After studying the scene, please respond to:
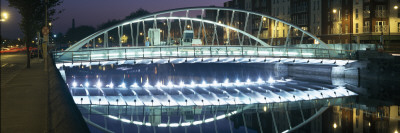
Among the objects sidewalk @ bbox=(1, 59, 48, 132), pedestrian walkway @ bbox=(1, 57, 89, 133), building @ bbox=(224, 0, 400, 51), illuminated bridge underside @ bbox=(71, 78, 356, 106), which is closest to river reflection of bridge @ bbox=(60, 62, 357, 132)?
illuminated bridge underside @ bbox=(71, 78, 356, 106)

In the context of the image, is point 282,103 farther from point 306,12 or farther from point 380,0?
Answer: point 306,12

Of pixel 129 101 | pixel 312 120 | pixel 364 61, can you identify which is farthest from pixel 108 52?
pixel 364 61

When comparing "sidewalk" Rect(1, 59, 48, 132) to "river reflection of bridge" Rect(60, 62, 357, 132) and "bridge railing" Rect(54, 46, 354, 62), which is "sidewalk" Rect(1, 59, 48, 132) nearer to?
"river reflection of bridge" Rect(60, 62, 357, 132)

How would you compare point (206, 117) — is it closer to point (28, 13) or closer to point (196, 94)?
point (196, 94)

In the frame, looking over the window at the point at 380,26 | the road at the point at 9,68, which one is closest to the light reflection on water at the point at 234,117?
the road at the point at 9,68

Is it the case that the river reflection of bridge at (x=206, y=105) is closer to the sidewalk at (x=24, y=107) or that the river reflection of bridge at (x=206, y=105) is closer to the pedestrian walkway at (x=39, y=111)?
the sidewalk at (x=24, y=107)

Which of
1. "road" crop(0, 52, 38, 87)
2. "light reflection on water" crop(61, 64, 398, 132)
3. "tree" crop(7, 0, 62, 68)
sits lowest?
"light reflection on water" crop(61, 64, 398, 132)

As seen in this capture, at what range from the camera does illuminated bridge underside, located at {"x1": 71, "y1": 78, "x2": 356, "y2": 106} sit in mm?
33219

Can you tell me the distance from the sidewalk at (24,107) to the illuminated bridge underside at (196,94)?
13.2 meters

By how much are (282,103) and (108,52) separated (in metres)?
14.7

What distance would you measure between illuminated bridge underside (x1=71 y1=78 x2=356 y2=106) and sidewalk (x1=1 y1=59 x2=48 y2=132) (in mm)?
13161

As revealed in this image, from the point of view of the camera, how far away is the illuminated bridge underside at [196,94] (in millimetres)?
33219

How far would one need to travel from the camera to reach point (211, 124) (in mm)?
24578

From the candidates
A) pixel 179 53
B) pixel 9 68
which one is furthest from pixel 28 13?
pixel 179 53
